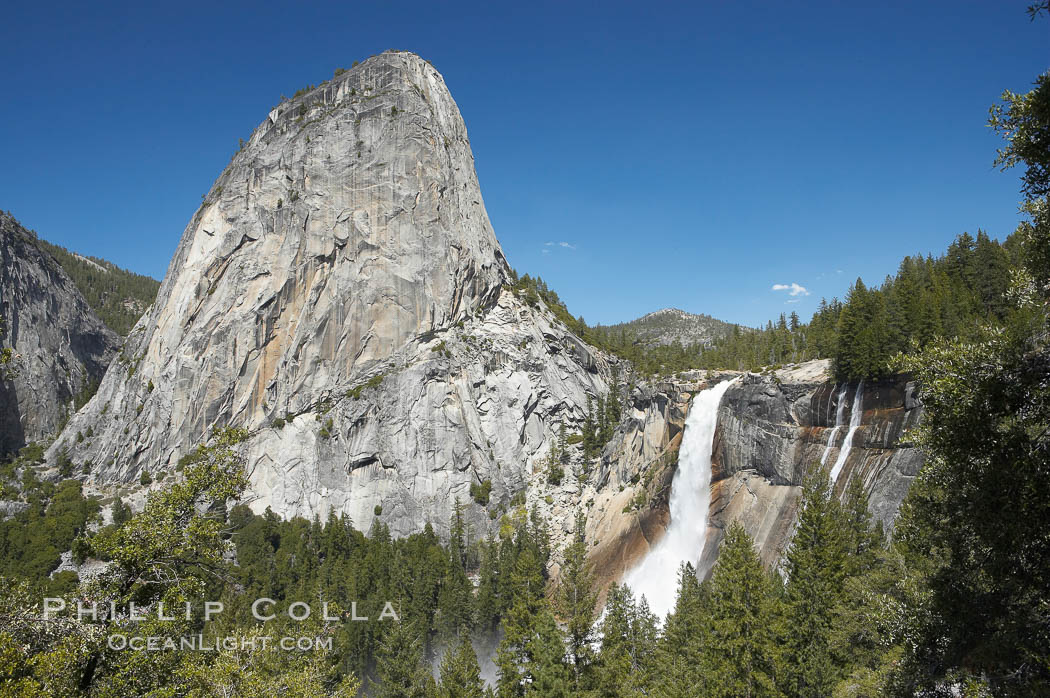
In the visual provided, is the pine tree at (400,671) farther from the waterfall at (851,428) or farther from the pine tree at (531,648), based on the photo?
the waterfall at (851,428)

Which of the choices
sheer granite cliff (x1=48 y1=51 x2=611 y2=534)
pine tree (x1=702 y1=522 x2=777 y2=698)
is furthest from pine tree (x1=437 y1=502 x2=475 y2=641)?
pine tree (x1=702 y1=522 x2=777 y2=698)

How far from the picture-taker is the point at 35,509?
78625mm

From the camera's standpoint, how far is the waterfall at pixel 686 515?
5388cm

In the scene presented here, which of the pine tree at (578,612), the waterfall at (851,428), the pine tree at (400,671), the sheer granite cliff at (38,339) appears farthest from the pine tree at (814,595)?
the sheer granite cliff at (38,339)

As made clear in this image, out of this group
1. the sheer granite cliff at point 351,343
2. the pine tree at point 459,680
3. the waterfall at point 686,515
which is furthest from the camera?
the sheer granite cliff at point 351,343

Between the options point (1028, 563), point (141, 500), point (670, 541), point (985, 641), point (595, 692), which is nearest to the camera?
point (1028, 563)

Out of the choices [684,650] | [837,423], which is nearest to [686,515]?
[837,423]

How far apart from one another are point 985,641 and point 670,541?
51268mm

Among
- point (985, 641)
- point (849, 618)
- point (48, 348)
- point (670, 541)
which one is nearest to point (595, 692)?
point (849, 618)

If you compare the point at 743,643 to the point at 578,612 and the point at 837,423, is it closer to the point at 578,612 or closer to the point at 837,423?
the point at 578,612

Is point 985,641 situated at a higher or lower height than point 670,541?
higher

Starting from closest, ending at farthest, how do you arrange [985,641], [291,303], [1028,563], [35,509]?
[1028,563]
[985,641]
[35,509]
[291,303]

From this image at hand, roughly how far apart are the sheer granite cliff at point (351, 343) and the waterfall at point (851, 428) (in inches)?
1967

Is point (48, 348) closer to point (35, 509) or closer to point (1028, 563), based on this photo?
point (35, 509)
